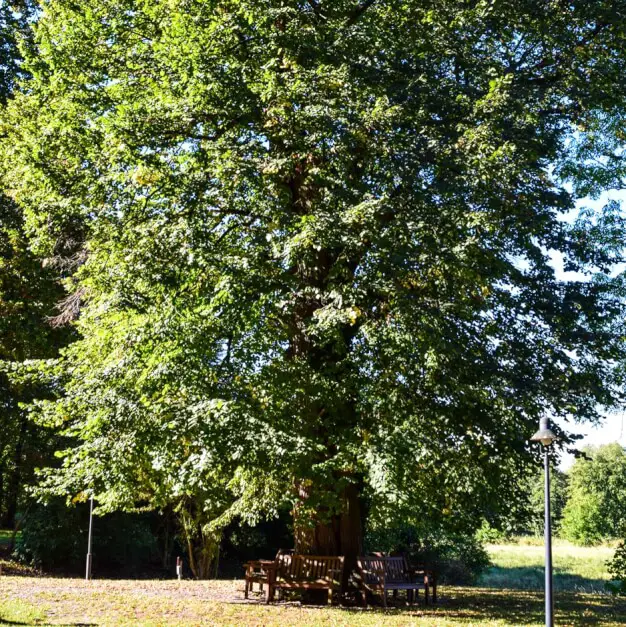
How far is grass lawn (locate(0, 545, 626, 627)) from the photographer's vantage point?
33.9 feet

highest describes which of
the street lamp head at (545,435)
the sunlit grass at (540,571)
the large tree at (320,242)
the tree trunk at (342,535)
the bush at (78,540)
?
the large tree at (320,242)

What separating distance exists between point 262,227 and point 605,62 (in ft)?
23.5

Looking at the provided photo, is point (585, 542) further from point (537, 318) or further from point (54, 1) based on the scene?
point (54, 1)

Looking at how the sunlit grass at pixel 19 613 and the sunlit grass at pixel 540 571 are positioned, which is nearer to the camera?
the sunlit grass at pixel 19 613

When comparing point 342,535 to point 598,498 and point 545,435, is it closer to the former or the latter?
point 545,435

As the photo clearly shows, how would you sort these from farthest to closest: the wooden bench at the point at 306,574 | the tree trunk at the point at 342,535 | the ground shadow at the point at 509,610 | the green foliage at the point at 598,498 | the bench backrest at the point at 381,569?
the green foliage at the point at 598,498, the tree trunk at the point at 342,535, the bench backrest at the point at 381,569, the wooden bench at the point at 306,574, the ground shadow at the point at 509,610

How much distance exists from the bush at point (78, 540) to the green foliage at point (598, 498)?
132 ft

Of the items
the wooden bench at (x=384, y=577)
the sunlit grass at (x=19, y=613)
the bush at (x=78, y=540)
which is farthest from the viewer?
the bush at (x=78, y=540)

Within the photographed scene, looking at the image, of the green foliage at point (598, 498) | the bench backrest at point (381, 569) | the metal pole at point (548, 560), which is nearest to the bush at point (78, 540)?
the bench backrest at point (381, 569)

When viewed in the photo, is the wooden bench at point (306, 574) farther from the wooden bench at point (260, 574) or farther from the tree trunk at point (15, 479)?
the tree trunk at point (15, 479)

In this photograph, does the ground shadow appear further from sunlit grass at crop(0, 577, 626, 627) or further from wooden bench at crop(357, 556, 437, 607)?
wooden bench at crop(357, 556, 437, 607)

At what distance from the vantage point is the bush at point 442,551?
24719 mm

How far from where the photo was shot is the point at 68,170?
1347 cm

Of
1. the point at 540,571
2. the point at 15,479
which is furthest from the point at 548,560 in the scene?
the point at 540,571
